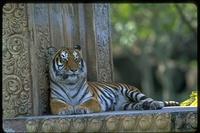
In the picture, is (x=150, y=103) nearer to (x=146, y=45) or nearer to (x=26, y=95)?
(x=26, y=95)

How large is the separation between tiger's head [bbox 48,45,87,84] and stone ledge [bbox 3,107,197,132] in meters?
0.72

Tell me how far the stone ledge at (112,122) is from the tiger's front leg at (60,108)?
324 millimetres

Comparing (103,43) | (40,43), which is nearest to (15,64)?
(40,43)

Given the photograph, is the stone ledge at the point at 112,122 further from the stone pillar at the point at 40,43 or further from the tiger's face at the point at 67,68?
the tiger's face at the point at 67,68

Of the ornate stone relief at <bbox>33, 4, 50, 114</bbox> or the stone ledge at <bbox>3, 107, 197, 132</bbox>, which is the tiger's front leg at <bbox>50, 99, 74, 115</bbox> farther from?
the stone ledge at <bbox>3, 107, 197, 132</bbox>

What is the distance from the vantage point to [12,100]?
26.3 feet

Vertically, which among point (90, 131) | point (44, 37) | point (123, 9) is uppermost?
point (123, 9)

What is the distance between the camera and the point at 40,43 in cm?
856

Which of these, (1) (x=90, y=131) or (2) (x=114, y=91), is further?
(2) (x=114, y=91)

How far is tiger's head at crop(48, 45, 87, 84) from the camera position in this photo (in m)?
8.51

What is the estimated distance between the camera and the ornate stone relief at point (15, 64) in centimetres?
803

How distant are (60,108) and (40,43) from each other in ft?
2.74

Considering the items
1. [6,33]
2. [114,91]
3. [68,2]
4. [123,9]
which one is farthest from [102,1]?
[123,9]

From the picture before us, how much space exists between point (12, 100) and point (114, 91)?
1.74 metres
